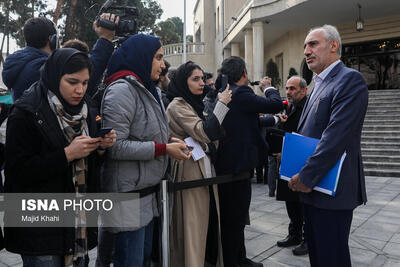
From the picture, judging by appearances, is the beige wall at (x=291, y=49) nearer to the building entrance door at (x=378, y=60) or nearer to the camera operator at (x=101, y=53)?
the building entrance door at (x=378, y=60)

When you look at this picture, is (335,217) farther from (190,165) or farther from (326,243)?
(190,165)

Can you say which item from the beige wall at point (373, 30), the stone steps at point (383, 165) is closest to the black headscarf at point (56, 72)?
the stone steps at point (383, 165)

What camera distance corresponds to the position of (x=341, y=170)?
2.24 m

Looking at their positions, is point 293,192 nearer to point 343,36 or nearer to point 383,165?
point 383,165

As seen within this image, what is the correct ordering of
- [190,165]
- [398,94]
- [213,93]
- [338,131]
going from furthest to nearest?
[398,94] < [213,93] < [190,165] < [338,131]

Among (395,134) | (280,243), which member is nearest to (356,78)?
(280,243)

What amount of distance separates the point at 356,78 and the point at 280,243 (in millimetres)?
2319

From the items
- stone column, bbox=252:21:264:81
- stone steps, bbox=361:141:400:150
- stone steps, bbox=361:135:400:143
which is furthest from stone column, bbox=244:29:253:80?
stone steps, bbox=361:141:400:150

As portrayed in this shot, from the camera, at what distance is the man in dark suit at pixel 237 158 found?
3102mm

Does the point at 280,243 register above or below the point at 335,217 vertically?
below

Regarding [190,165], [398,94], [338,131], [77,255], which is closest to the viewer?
[77,255]

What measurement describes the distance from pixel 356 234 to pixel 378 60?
14660 mm

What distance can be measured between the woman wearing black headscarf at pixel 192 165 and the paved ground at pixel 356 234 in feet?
3.45

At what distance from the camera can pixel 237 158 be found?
10.2 ft
